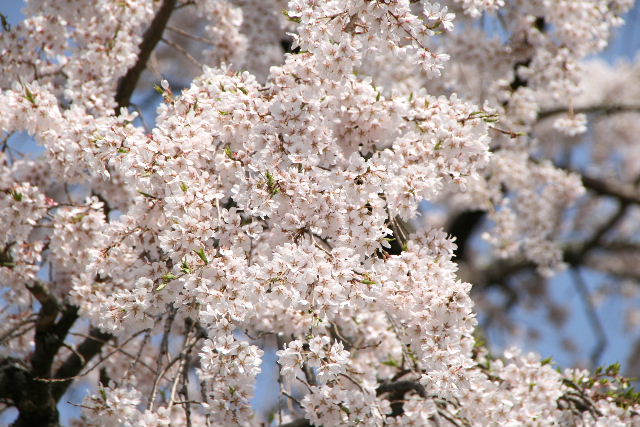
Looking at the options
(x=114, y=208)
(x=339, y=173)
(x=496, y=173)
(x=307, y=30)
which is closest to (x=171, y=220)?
(x=339, y=173)

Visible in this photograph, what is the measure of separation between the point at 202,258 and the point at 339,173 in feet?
2.59

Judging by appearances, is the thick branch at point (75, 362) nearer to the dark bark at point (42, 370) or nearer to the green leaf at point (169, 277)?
the dark bark at point (42, 370)

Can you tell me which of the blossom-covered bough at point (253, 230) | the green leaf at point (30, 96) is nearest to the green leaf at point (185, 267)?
the blossom-covered bough at point (253, 230)

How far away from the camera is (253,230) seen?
131 inches

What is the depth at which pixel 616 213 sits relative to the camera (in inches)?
405

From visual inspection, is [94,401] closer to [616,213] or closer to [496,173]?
[496,173]

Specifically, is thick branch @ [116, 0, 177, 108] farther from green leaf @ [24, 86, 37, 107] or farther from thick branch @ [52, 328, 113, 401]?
thick branch @ [52, 328, 113, 401]

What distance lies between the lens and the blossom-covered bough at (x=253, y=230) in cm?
321

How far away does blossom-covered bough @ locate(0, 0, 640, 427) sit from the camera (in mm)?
3207

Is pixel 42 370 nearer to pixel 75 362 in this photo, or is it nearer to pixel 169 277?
pixel 75 362

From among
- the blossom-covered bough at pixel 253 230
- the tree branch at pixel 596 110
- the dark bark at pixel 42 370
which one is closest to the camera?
the blossom-covered bough at pixel 253 230

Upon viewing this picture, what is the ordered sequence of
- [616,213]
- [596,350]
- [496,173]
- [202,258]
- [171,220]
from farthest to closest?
1. [616,213]
2. [596,350]
3. [496,173]
4. [171,220]
5. [202,258]

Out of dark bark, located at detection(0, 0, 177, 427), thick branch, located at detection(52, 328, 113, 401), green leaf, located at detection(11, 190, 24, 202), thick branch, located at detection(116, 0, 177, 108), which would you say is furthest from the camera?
thick branch, located at detection(116, 0, 177, 108)

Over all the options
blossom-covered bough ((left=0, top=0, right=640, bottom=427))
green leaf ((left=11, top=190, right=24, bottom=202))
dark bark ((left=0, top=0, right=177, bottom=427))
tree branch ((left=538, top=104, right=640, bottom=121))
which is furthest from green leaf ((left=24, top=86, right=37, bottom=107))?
tree branch ((left=538, top=104, right=640, bottom=121))
